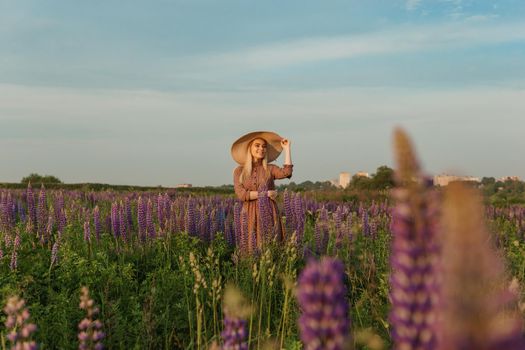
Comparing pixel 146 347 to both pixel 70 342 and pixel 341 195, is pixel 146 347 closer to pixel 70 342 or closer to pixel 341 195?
pixel 70 342

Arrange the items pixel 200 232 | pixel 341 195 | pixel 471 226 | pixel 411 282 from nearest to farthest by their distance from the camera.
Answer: pixel 471 226, pixel 411 282, pixel 200 232, pixel 341 195

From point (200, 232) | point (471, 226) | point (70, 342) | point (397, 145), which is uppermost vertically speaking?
point (397, 145)

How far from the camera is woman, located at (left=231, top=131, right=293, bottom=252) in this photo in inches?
331

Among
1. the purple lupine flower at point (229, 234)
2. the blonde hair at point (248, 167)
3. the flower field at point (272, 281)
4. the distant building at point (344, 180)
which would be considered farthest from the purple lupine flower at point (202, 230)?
the distant building at point (344, 180)

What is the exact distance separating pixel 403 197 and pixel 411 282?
16 cm

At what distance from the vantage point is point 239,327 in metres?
1.92

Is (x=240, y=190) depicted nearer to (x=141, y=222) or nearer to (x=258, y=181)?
(x=258, y=181)

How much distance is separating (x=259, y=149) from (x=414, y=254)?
27.3ft

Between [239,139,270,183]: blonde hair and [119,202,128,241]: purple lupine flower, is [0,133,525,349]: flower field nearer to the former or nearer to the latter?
[119,202,128,241]: purple lupine flower

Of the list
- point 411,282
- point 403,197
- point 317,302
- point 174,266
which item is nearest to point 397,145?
point 403,197

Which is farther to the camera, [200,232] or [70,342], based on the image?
[200,232]

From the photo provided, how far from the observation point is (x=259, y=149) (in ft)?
30.7

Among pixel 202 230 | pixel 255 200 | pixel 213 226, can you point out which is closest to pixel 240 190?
pixel 255 200

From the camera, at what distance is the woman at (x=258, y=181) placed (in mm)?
8414
